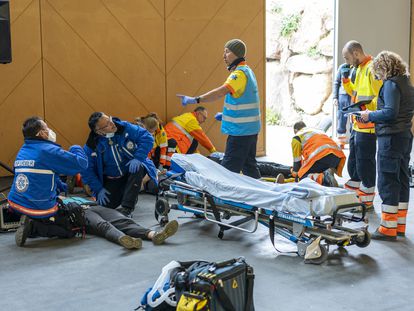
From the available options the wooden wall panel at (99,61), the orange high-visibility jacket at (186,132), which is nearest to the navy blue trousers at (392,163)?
the orange high-visibility jacket at (186,132)

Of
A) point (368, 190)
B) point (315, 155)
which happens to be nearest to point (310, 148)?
point (315, 155)

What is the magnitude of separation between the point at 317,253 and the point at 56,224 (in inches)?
84.7

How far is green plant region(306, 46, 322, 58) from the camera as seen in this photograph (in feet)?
55.8

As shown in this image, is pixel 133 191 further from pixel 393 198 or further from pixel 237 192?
pixel 393 198

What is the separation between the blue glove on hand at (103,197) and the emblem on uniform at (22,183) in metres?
0.95

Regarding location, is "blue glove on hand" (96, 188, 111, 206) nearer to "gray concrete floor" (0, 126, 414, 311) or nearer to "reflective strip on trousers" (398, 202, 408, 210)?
"gray concrete floor" (0, 126, 414, 311)

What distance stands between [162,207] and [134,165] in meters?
0.53

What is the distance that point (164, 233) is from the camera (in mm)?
5195

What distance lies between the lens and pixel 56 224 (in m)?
5.39

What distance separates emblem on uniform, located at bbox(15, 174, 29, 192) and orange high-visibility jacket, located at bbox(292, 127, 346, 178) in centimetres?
271

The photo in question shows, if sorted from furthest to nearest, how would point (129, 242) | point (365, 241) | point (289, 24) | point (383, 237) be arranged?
point (289, 24), point (383, 237), point (129, 242), point (365, 241)

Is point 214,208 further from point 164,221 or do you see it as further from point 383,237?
point 383,237

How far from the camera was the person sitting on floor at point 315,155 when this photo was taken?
6508mm

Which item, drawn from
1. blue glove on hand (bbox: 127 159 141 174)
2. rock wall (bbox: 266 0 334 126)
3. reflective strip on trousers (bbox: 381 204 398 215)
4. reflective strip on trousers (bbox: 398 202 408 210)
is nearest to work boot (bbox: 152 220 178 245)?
blue glove on hand (bbox: 127 159 141 174)
